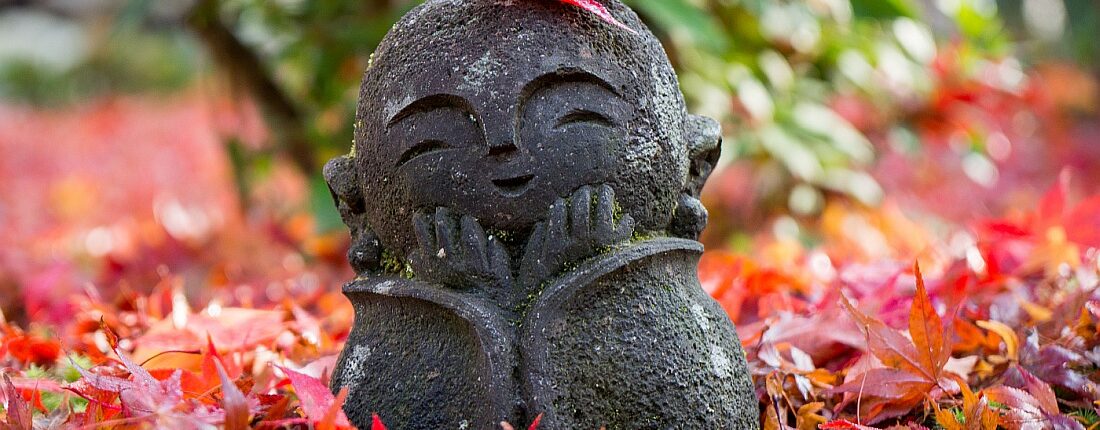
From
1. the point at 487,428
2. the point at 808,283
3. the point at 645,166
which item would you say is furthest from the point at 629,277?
the point at 808,283

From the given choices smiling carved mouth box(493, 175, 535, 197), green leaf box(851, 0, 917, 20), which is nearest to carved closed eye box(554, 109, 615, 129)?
smiling carved mouth box(493, 175, 535, 197)

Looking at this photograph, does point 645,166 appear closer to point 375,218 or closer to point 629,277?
point 629,277

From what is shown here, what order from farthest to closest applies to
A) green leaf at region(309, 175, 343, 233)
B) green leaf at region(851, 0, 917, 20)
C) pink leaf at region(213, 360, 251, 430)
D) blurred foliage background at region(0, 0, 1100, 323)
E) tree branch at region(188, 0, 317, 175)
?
1. tree branch at region(188, 0, 317, 175)
2. blurred foliage background at region(0, 0, 1100, 323)
3. green leaf at region(309, 175, 343, 233)
4. green leaf at region(851, 0, 917, 20)
5. pink leaf at region(213, 360, 251, 430)

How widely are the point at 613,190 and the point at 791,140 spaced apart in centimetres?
246

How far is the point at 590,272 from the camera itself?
1.67 metres

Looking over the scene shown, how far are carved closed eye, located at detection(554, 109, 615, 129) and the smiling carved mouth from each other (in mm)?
113

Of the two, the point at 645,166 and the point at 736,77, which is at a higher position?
the point at 645,166

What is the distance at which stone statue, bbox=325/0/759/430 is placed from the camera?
1666 millimetres

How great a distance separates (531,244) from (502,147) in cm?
18

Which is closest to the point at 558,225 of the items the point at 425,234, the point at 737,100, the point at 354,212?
the point at 425,234

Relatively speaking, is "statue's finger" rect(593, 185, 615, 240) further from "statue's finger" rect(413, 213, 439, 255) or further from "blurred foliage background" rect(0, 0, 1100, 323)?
"blurred foliage background" rect(0, 0, 1100, 323)

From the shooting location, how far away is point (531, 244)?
1.72 meters

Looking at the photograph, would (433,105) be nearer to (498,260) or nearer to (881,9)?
(498,260)

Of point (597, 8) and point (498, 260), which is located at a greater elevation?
point (597, 8)
